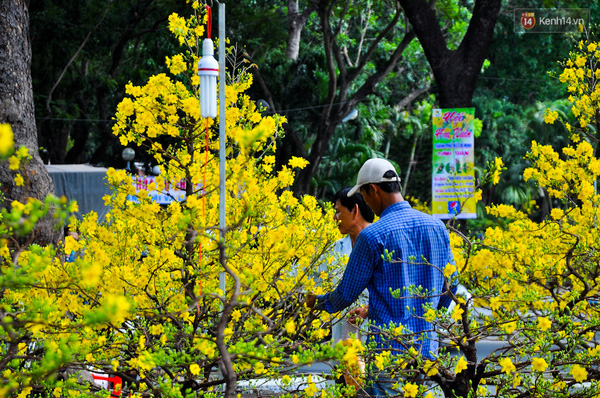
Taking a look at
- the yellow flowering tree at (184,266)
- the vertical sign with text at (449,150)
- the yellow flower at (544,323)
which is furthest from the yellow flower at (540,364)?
the vertical sign with text at (449,150)

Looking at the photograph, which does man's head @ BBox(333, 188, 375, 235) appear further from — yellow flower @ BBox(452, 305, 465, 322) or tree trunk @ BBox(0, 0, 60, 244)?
tree trunk @ BBox(0, 0, 60, 244)

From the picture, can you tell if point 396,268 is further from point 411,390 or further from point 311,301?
point 411,390

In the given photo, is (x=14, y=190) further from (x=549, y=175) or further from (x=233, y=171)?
(x=549, y=175)

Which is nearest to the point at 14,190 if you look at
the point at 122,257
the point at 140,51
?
the point at 122,257

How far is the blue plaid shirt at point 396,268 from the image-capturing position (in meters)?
3.02

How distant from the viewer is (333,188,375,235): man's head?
4387 millimetres

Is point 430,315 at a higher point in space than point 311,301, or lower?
higher

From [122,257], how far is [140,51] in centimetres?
1732

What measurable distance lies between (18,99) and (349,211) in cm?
252

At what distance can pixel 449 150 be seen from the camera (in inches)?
330

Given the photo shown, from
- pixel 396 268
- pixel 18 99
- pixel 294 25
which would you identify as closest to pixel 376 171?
pixel 396 268

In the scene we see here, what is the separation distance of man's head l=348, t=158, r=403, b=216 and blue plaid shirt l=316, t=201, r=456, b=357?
0.48 feet

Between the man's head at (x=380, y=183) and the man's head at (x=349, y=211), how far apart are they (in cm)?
99

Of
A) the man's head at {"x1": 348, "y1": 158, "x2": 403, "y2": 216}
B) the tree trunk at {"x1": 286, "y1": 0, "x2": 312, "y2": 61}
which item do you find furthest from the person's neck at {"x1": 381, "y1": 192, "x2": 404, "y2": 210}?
the tree trunk at {"x1": 286, "y1": 0, "x2": 312, "y2": 61}
